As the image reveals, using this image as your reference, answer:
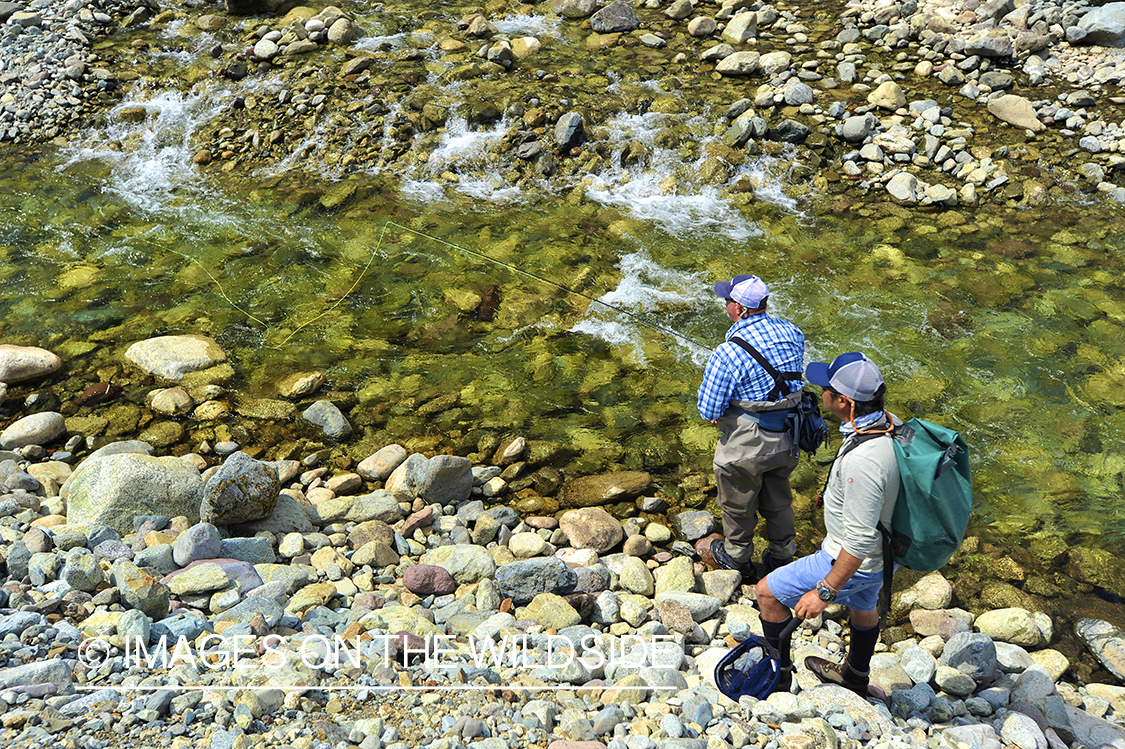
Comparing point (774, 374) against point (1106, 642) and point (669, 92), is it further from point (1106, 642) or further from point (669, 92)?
point (669, 92)

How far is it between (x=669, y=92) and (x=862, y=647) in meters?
9.65

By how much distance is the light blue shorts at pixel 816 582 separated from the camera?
3.62 m

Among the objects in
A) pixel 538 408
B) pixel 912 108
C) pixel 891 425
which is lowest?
pixel 538 408

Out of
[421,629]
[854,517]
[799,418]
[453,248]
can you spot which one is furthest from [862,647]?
[453,248]

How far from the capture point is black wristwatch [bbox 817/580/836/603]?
352cm

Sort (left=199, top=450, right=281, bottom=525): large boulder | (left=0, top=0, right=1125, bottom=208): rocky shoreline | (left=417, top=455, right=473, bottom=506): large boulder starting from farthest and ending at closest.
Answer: (left=0, top=0, right=1125, bottom=208): rocky shoreline, (left=417, top=455, right=473, bottom=506): large boulder, (left=199, top=450, right=281, bottom=525): large boulder

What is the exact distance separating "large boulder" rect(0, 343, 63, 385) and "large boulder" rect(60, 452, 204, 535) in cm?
263

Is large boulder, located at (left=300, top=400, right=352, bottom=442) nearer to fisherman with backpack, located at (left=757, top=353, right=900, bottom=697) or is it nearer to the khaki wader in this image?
the khaki wader

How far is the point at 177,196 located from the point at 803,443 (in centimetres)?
976

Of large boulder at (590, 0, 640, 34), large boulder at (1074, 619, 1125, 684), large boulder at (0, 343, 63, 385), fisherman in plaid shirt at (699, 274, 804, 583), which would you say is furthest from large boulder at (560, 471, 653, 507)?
large boulder at (590, 0, 640, 34)

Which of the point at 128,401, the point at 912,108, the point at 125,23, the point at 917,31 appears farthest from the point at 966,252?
the point at 125,23

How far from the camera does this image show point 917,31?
11883 millimetres

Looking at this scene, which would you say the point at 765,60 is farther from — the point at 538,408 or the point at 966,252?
the point at 538,408

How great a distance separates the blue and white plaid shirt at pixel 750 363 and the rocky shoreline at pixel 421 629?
1.33m
